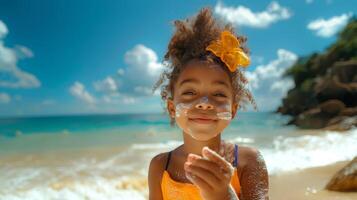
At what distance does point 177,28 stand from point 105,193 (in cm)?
383

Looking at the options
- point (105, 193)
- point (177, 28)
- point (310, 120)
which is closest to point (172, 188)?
point (177, 28)

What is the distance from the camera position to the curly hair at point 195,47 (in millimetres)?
2217

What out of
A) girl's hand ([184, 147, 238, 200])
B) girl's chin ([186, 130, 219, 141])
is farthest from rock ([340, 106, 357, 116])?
girl's hand ([184, 147, 238, 200])

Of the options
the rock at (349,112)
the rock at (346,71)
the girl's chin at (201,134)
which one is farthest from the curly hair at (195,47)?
the rock at (346,71)

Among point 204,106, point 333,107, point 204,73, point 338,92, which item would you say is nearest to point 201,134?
point 204,106

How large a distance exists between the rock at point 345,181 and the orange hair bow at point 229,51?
296 cm

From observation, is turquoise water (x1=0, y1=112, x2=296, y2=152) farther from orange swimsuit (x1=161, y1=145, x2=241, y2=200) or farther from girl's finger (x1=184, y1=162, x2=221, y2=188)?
girl's finger (x1=184, y1=162, x2=221, y2=188)

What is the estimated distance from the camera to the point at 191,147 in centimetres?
224

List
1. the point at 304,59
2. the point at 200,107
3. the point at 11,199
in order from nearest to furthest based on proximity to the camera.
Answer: the point at 200,107 → the point at 11,199 → the point at 304,59

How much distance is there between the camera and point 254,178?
7.14ft

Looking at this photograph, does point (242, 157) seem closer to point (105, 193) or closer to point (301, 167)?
point (105, 193)

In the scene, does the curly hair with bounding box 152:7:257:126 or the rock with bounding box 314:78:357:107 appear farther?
the rock with bounding box 314:78:357:107

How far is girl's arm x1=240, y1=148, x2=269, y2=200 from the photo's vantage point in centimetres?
213

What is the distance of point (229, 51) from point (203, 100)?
0.40 metres
